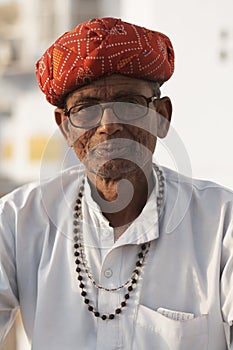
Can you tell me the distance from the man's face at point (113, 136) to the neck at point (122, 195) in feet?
0.10

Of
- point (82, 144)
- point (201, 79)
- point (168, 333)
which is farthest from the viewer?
point (201, 79)

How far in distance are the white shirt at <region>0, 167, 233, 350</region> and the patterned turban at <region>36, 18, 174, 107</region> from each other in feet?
1.13

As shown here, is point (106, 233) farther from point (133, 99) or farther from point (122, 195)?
point (133, 99)

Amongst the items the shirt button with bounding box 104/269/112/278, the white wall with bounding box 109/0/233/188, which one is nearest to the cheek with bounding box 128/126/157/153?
the shirt button with bounding box 104/269/112/278

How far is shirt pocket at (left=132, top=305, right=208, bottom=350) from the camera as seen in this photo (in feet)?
7.23

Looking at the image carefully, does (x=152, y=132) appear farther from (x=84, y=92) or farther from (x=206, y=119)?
(x=206, y=119)

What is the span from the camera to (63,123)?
2404mm

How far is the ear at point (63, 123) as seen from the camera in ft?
7.84

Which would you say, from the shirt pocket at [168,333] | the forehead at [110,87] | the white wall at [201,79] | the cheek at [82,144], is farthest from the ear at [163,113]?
the white wall at [201,79]

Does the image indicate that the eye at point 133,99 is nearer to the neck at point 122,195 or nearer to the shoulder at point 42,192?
the neck at point 122,195

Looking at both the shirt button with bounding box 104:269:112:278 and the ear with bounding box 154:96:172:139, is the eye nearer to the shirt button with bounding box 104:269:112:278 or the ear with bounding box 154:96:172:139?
the ear with bounding box 154:96:172:139

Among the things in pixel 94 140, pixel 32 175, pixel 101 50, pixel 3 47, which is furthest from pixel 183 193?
pixel 3 47

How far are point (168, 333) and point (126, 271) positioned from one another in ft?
0.69

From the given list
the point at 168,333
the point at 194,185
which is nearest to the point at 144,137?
the point at 194,185
